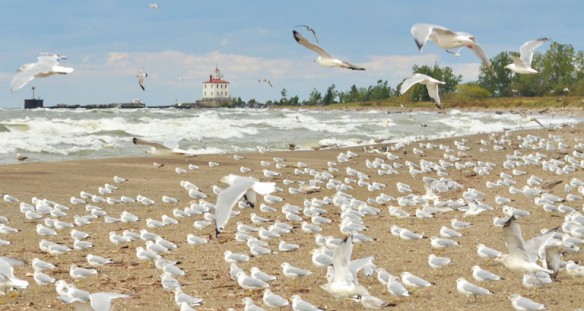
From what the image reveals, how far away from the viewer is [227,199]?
7703 millimetres

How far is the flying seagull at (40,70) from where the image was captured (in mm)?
8473

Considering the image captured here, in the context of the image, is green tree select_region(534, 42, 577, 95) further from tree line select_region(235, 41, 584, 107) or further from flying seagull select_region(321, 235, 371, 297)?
flying seagull select_region(321, 235, 371, 297)

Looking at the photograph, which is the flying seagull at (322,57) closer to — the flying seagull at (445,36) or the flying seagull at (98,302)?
the flying seagull at (445,36)

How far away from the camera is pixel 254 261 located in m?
10.7

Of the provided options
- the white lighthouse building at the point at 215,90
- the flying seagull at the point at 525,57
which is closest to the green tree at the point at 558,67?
the white lighthouse building at the point at 215,90

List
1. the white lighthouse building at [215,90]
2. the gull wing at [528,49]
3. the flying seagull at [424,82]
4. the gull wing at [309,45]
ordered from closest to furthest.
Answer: the gull wing at [309,45], the flying seagull at [424,82], the gull wing at [528,49], the white lighthouse building at [215,90]

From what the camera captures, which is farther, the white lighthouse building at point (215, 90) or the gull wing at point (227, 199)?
the white lighthouse building at point (215, 90)

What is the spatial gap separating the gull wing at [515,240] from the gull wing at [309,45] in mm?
2654

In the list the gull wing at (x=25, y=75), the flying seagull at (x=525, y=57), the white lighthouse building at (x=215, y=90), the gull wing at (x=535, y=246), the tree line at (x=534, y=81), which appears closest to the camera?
the gull wing at (x=25, y=75)

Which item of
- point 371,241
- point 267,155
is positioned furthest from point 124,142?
point 371,241

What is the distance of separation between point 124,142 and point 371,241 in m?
21.8

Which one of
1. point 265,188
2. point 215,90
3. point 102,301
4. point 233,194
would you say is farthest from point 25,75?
point 215,90

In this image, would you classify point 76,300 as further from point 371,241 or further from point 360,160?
point 360,160

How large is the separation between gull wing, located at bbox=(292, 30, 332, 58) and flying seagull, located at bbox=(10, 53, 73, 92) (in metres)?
2.37
